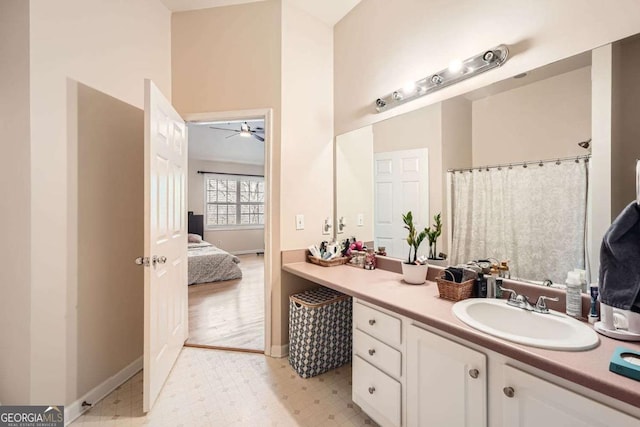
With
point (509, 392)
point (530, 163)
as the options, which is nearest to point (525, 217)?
point (530, 163)

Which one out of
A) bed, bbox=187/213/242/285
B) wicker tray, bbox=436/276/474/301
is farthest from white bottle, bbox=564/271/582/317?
bed, bbox=187/213/242/285

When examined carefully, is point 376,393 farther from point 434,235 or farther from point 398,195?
point 398,195

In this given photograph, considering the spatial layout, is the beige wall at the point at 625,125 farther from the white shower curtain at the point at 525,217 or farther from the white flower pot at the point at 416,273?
the white flower pot at the point at 416,273

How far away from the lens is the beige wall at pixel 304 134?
2.31 meters

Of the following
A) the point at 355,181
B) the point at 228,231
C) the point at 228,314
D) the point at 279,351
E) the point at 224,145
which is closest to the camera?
the point at 279,351

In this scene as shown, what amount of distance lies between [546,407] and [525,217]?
2.77ft

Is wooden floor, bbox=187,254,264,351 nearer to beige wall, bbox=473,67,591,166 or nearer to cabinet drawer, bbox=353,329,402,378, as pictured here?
cabinet drawer, bbox=353,329,402,378

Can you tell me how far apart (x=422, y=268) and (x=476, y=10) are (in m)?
1.48

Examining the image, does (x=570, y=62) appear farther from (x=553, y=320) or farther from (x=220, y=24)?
Result: (x=220, y=24)

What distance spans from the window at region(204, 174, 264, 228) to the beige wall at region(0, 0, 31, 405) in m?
5.73

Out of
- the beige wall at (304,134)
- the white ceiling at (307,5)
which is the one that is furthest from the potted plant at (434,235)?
the white ceiling at (307,5)

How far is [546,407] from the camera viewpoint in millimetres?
857

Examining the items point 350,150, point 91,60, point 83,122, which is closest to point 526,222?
point 350,150

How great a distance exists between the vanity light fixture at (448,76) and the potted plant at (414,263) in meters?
0.81
